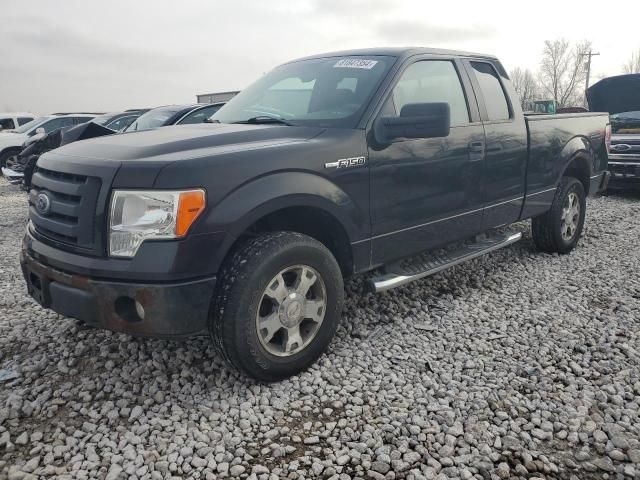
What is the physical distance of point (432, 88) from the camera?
3775 mm

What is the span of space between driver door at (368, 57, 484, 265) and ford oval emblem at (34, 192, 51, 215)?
184 cm

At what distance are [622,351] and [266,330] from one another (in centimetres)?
225

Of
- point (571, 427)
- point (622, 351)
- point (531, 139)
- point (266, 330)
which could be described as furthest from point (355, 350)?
point (531, 139)

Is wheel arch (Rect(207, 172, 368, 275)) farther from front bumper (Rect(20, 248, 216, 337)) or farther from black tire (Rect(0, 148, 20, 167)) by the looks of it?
black tire (Rect(0, 148, 20, 167))

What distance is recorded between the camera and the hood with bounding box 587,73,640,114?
915cm

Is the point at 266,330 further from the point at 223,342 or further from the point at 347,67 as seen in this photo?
the point at 347,67

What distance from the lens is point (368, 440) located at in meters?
2.40

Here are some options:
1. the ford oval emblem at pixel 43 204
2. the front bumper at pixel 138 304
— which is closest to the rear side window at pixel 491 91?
the front bumper at pixel 138 304

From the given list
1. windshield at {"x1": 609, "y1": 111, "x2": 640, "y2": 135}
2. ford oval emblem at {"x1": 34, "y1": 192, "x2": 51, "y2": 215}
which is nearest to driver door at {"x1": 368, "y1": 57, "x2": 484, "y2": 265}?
ford oval emblem at {"x1": 34, "y1": 192, "x2": 51, "y2": 215}

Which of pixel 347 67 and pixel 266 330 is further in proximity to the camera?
pixel 347 67

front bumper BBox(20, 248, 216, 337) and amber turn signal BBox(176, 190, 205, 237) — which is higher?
amber turn signal BBox(176, 190, 205, 237)

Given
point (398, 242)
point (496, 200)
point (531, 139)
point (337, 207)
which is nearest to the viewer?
point (337, 207)

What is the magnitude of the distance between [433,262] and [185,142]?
2.02 meters

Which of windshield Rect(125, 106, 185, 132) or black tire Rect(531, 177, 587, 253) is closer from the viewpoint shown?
black tire Rect(531, 177, 587, 253)
